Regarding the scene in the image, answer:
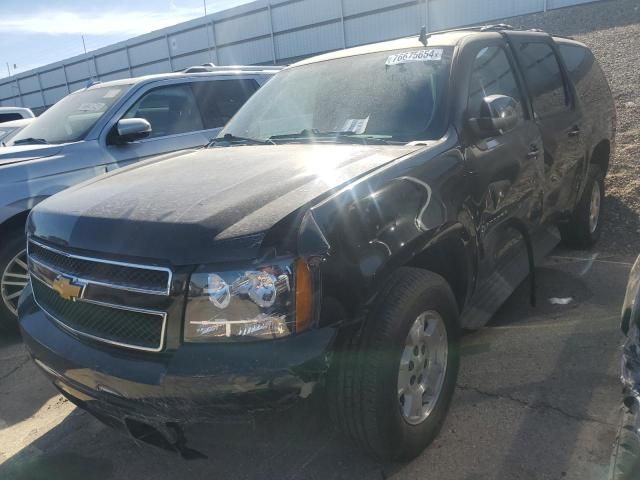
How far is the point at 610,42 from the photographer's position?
12586 millimetres

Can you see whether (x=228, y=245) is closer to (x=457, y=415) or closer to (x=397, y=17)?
(x=457, y=415)

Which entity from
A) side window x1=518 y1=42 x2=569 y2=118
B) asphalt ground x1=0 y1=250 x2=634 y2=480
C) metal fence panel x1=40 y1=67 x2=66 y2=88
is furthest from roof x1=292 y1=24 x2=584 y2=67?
metal fence panel x1=40 y1=67 x2=66 y2=88

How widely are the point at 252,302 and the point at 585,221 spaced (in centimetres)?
394

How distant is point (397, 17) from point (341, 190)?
25.9 meters

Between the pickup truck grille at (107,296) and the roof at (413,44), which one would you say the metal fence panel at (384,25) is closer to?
the roof at (413,44)

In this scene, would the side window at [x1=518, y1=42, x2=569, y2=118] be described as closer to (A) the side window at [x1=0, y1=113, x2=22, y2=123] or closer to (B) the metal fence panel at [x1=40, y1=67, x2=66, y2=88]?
(A) the side window at [x1=0, y1=113, x2=22, y2=123]

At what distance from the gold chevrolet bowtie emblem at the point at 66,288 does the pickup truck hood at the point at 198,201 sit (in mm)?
165

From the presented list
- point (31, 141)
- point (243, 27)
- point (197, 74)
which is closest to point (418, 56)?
point (197, 74)

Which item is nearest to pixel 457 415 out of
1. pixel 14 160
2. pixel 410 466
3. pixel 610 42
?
pixel 410 466

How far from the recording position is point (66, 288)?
7.76 feet

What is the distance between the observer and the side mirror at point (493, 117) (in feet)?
9.59

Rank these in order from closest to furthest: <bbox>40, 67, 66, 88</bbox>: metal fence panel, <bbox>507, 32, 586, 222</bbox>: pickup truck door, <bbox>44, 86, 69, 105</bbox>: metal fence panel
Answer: <bbox>507, 32, 586, 222</bbox>: pickup truck door
<bbox>44, 86, 69, 105</bbox>: metal fence panel
<bbox>40, 67, 66, 88</bbox>: metal fence panel

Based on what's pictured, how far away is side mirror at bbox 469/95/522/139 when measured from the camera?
2.92m

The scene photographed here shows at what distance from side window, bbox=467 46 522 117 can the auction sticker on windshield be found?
9.3 inches
